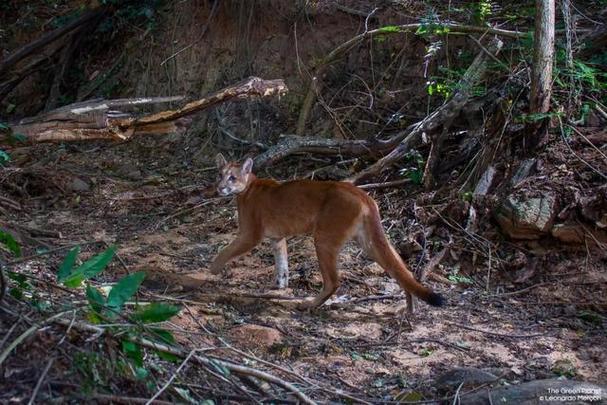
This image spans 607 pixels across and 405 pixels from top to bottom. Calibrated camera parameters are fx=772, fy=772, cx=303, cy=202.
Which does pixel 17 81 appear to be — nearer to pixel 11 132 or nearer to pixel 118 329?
pixel 11 132

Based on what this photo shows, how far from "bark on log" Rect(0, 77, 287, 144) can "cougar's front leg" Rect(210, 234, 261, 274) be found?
128 centimetres

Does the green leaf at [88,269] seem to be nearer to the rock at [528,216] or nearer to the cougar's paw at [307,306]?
the cougar's paw at [307,306]

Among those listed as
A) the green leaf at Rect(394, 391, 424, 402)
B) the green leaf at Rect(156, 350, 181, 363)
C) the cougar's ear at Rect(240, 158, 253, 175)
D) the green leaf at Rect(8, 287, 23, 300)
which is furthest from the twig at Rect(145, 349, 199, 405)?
the cougar's ear at Rect(240, 158, 253, 175)

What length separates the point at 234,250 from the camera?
729 centimetres

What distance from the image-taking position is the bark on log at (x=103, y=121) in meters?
6.52

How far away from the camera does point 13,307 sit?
4262mm

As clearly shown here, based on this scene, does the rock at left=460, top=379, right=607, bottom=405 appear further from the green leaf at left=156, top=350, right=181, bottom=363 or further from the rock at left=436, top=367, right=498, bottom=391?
the green leaf at left=156, top=350, right=181, bottom=363

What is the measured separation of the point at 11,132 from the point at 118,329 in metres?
2.95

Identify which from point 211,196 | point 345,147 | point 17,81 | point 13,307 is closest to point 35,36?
point 17,81

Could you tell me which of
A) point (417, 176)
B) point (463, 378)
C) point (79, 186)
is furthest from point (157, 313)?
point (79, 186)

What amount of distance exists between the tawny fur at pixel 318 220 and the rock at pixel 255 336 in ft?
2.73

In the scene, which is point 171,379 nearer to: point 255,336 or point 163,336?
point 163,336

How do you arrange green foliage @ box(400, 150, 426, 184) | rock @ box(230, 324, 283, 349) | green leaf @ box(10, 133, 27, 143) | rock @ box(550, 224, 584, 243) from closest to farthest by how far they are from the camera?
rock @ box(230, 324, 283, 349), green leaf @ box(10, 133, 27, 143), rock @ box(550, 224, 584, 243), green foliage @ box(400, 150, 426, 184)

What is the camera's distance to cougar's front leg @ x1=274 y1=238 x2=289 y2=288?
727 centimetres
